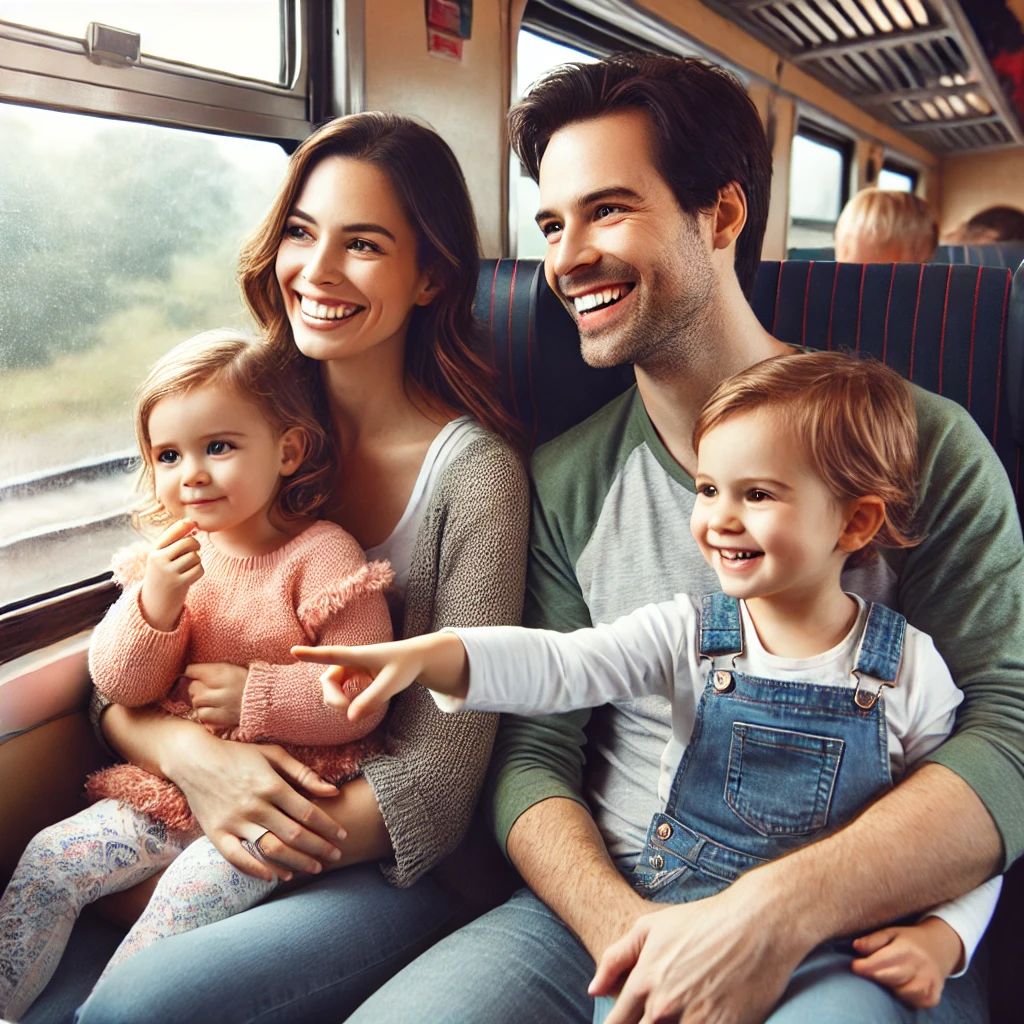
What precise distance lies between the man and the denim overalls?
0.05 meters

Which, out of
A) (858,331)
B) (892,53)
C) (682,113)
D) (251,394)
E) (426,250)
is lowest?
(251,394)

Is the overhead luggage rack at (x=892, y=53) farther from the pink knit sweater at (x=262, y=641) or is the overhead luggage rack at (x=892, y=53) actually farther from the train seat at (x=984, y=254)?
the pink knit sweater at (x=262, y=641)

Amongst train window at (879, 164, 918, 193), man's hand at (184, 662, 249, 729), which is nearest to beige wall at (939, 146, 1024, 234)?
train window at (879, 164, 918, 193)

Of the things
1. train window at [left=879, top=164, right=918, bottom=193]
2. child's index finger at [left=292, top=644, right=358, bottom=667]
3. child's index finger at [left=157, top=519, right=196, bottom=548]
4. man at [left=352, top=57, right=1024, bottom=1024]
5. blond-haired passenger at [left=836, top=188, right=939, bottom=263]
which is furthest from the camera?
train window at [left=879, top=164, right=918, bottom=193]

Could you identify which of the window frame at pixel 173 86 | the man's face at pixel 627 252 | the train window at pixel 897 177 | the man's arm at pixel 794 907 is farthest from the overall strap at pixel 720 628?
the train window at pixel 897 177

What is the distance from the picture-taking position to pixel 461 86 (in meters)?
2.55

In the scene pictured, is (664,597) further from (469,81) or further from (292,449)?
(469,81)

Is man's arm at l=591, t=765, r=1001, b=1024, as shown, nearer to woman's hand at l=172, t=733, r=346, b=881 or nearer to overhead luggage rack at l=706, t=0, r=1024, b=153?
woman's hand at l=172, t=733, r=346, b=881

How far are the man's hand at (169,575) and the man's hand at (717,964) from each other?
2.28ft

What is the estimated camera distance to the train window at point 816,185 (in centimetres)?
576

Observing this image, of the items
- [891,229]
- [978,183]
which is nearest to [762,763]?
[891,229]

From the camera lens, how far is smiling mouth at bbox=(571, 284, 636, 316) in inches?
54.6

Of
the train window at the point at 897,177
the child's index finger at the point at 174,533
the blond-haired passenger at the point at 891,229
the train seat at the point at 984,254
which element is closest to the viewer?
the child's index finger at the point at 174,533

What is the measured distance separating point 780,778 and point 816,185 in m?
5.75
